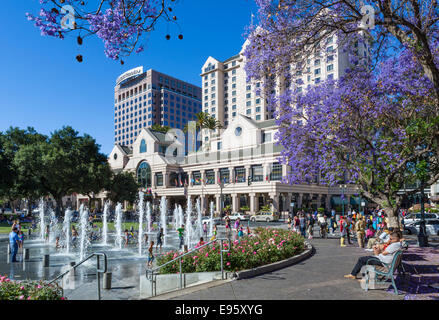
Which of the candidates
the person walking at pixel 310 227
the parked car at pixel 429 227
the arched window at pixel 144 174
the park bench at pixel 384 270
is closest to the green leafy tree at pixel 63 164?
the arched window at pixel 144 174

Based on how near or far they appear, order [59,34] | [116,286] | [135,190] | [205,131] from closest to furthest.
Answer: [59,34] < [116,286] < [135,190] < [205,131]

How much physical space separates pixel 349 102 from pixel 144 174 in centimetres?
6463

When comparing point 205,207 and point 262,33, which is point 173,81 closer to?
point 205,207

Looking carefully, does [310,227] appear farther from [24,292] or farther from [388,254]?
[24,292]

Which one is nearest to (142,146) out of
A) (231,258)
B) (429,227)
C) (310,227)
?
(310,227)

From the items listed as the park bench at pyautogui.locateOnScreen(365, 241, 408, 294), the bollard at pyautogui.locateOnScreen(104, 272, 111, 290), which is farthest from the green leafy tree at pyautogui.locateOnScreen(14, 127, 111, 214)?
the park bench at pyautogui.locateOnScreen(365, 241, 408, 294)

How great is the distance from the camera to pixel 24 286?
5781 mm

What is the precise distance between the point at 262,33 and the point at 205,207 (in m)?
56.8

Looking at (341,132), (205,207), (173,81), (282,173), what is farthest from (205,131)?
(341,132)

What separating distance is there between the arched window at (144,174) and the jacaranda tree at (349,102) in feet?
184

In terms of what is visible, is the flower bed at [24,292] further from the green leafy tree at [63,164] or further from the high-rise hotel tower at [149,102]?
the high-rise hotel tower at [149,102]

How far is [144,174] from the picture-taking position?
7650cm

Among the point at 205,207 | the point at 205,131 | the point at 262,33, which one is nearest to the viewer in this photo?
the point at 262,33

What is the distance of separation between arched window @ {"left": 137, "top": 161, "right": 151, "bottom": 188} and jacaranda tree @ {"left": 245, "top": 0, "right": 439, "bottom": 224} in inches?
2203
